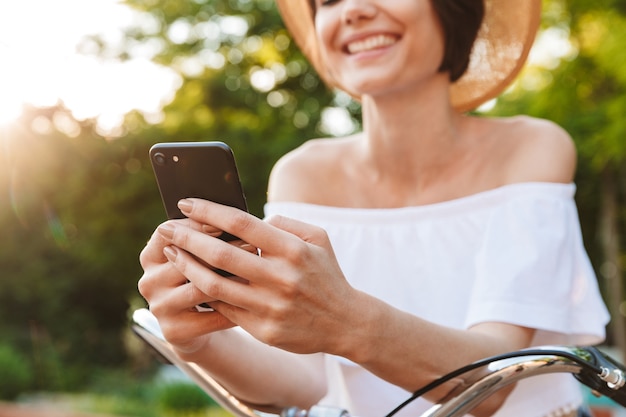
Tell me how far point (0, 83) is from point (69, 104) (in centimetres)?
→ 273

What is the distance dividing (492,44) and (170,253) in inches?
42.8

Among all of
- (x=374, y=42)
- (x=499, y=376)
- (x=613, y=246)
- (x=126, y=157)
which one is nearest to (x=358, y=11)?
(x=374, y=42)

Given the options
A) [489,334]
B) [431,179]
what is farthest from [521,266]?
[431,179]

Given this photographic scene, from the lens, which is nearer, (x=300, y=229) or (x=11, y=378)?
(x=300, y=229)

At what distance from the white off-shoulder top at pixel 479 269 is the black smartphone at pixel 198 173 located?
0.56 metres

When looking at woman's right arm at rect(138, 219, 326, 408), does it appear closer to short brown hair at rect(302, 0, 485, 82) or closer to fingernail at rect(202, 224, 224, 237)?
fingernail at rect(202, 224, 224, 237)

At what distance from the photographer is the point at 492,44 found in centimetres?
173

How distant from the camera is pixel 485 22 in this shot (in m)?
1.71

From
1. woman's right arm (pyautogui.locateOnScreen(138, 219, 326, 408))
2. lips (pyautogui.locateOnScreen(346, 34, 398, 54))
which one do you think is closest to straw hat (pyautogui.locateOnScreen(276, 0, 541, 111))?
lips (pyautogui.locateOnScreen(346, 34, 398, 54))

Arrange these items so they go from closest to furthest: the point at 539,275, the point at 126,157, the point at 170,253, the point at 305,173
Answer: the point at 170,253
the point at 539,275
the point at 305,173
the point at 126,157

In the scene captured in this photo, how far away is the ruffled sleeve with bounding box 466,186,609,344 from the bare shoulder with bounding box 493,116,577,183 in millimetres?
56

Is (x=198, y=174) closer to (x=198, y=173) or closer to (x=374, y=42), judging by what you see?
(x=198, y=173)

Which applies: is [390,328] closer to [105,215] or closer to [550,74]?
[550,74]

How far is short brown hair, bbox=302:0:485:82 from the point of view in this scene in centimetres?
149
